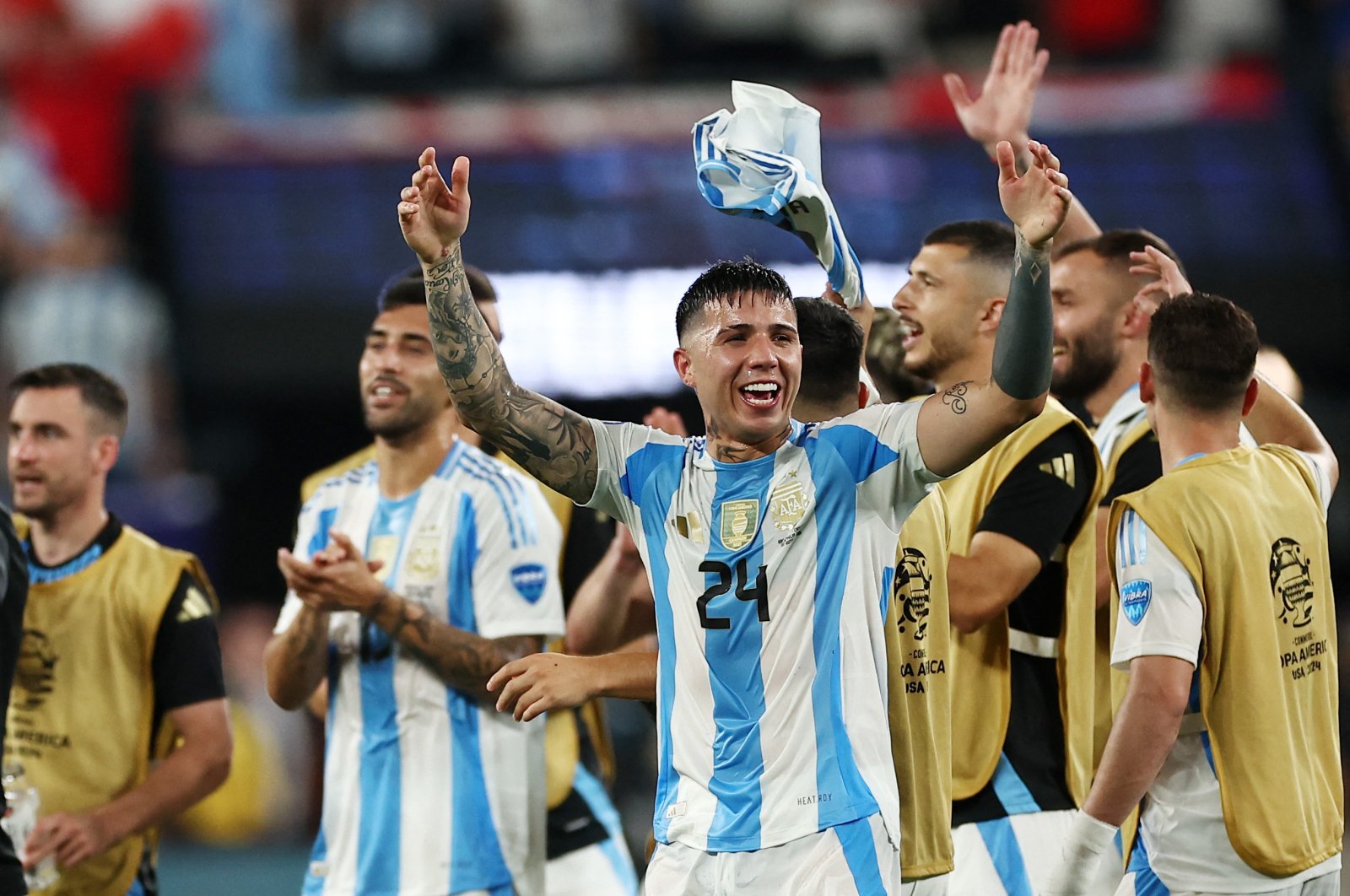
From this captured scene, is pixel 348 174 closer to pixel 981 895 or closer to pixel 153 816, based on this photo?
pixel 153 816

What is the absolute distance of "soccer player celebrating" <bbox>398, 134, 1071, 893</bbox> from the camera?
388 centimetres

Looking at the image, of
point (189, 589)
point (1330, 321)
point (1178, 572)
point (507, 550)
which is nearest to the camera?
point (1178, 572)

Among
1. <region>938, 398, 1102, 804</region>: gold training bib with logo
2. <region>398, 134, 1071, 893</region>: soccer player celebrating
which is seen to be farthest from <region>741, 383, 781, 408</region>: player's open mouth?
<region>938, 398, 1102, 804</region>: gold training bib with logo

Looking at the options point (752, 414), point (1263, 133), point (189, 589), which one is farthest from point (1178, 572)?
point (1263, 133)

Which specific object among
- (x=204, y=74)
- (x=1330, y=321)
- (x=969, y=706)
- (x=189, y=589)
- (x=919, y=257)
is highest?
(x=204, y=74)

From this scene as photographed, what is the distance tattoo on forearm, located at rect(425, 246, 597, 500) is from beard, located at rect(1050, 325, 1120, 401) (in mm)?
2130

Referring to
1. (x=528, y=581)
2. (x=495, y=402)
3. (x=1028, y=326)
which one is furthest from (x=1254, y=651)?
(x=528, y=581)

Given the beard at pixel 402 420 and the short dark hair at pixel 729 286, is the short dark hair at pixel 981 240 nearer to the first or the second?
the short dark hair at pixel 729 286

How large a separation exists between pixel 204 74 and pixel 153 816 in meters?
11.8

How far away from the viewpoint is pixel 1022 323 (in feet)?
12.4

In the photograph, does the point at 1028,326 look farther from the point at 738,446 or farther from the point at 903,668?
the point at 903,668

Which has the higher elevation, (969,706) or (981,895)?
(969,706)

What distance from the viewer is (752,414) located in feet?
13.6

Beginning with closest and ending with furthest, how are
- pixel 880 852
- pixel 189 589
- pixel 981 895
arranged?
pixel 880 852 < pixel 981 895 < pixel 189 589
